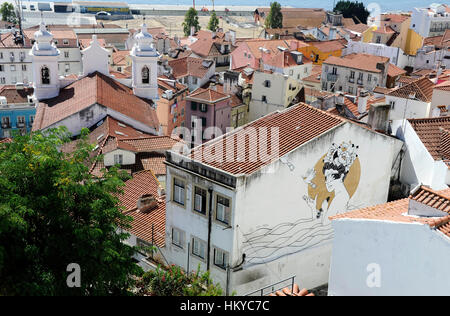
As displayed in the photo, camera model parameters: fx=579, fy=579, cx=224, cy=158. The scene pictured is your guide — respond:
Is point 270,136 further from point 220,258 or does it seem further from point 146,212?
point 146,212

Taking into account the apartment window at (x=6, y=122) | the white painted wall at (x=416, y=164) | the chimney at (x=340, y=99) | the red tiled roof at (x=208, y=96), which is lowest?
the apartment window at (x=6, y=122)

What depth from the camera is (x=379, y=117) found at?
28203 millimetres

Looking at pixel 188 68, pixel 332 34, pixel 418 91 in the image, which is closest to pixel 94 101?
pixel 418 91

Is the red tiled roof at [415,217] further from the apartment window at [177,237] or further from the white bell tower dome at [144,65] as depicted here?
the white bell tower dome at [144,65]

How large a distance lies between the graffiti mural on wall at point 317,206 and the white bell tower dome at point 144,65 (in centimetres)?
2744

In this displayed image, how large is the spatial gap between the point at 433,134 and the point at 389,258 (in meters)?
12.8

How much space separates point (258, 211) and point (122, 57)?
66.0 meters

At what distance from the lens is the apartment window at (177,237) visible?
23.8m

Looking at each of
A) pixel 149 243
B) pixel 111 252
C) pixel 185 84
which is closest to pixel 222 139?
pixel 149 243

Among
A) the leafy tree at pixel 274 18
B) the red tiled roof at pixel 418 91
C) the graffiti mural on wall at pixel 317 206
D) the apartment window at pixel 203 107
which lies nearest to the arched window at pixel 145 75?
the apartment window at pixel 203 107

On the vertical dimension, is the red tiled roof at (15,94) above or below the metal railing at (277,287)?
above

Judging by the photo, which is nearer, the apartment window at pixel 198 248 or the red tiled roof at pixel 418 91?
the apartment window at pixel 198 248

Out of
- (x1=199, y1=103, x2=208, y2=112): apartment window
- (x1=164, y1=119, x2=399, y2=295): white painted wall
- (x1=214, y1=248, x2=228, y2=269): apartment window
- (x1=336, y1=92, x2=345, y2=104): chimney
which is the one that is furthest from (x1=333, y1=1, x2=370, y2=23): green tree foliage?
(x1=214, y1=248, x2=228, y2=269): apartment window

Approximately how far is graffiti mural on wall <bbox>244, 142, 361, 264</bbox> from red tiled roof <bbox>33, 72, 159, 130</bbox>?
21.8m
